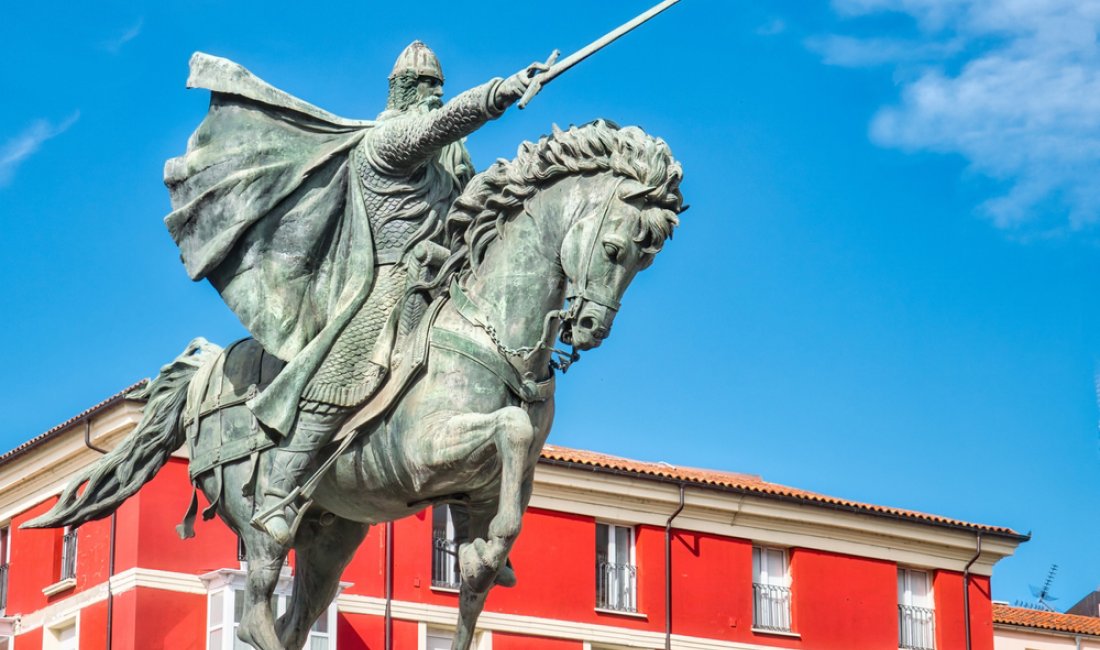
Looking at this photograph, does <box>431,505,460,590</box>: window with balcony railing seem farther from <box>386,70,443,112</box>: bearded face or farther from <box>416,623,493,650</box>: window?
<box>386,70,443,112</box>: bearded face

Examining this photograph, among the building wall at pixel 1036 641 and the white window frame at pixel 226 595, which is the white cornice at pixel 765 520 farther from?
the white window frame at pixel 226 595

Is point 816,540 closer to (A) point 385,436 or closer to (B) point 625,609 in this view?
(B) point 625,609

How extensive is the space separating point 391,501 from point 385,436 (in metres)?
0.42

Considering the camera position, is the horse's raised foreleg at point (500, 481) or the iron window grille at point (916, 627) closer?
the horse's raised foreleg at point (500, 481)

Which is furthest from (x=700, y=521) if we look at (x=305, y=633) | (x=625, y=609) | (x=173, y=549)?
(x=305, y=633)

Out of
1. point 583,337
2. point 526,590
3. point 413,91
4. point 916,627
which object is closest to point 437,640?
point 526,590

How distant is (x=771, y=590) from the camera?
57344mm

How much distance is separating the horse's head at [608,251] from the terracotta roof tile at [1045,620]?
50456mm

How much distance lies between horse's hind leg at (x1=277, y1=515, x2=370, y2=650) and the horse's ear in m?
2.93

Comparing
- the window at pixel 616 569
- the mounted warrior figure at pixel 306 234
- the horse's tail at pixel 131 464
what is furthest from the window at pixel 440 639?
the mounted warrior figure at pixel 306 234

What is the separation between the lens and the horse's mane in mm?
14008

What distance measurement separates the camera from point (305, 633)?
15492 mm

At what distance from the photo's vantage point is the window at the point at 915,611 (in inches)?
2336

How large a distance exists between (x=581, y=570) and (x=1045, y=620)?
16.4 metres
